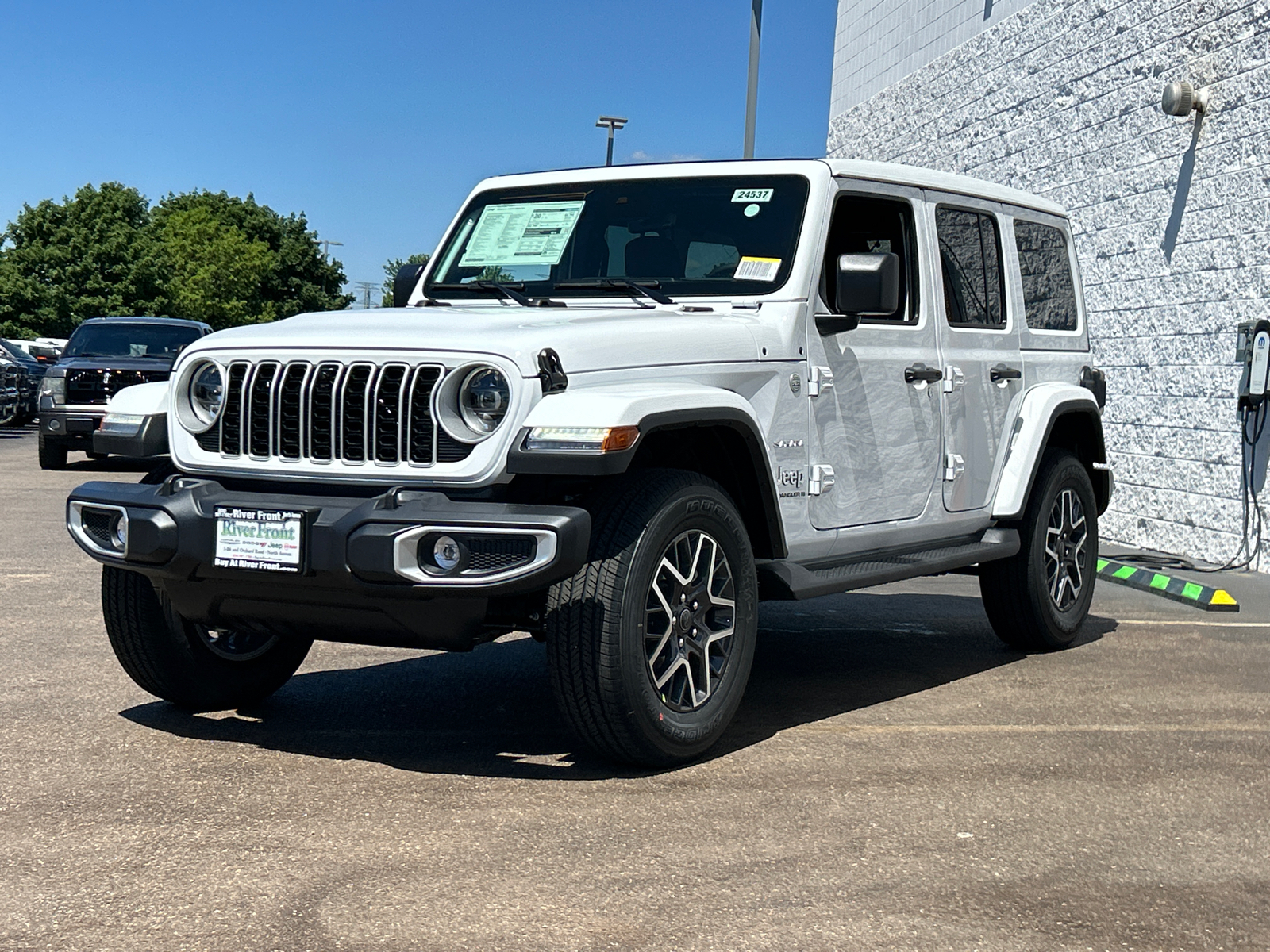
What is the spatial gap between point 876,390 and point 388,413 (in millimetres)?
2178

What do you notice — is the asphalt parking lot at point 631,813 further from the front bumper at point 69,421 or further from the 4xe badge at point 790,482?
the front bumper at point 69,421

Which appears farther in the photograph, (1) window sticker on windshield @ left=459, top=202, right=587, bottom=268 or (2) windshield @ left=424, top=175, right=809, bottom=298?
(1) window sticker on windshield @ left=459, top=202, right=587, bottom=268

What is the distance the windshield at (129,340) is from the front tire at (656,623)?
1451cm

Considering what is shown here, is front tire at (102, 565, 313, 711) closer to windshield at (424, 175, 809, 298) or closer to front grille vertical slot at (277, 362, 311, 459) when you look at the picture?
front grille vertical slot at (277, 362, 311, 459)

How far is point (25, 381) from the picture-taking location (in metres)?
26.9

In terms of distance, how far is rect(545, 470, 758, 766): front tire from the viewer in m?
4.72

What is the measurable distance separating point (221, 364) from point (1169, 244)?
8996mm

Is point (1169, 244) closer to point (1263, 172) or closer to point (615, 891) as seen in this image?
point (1263, 172)

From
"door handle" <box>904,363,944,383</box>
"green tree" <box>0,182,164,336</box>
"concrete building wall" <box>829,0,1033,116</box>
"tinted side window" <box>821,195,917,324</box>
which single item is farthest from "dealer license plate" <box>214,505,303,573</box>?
"green tree" <box>0,182,164,336</box>

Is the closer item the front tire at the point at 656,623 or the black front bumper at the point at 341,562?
the black front bumper at the point at 341,562

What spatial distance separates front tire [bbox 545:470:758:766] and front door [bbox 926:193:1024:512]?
1.77 m

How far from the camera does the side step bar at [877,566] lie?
5645mm

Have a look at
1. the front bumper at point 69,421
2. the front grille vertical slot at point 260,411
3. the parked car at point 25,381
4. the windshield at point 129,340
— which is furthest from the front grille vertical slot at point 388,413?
the parked car at point 25,381

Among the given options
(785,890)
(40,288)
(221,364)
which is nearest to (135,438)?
(221,364)
